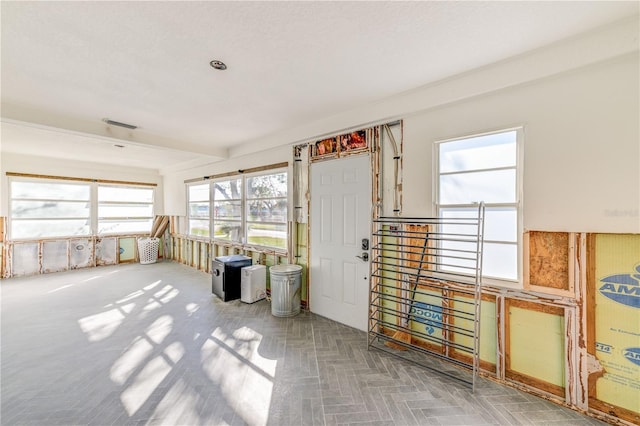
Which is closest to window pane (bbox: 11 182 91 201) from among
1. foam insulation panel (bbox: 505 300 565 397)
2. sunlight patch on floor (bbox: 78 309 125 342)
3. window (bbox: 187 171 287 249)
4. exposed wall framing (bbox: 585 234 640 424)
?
window (bbox: 187 171 287 249)

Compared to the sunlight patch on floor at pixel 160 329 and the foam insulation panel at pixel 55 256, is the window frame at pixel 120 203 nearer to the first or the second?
the foam insulation panel at pixel 55 256

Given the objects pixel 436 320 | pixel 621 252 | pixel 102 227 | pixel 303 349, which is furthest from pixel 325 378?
pixel 102 227

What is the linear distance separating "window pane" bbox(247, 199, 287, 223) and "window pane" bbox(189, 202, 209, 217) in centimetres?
188

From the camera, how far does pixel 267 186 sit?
5.04m

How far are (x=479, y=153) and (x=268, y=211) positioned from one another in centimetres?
362

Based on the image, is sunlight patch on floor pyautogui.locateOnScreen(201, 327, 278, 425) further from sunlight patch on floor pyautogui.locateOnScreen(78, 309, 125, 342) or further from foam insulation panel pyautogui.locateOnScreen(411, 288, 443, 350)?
foam insulation panel pyautogui.locateOnScreen(411, 288, 443, 350)

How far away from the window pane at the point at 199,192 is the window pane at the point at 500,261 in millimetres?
6219

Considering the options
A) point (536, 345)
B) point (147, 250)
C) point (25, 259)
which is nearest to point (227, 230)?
point (147, 250)

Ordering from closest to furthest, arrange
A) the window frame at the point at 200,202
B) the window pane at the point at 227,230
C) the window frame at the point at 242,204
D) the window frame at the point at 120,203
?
the window frame at the point at 242,204 → the window pane at the point at 227,230 → the window frame at the point at 200,202 → the window frame at the point at 120,203

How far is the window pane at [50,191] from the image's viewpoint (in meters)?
6.05

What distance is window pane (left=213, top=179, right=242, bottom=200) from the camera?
5.72 metres

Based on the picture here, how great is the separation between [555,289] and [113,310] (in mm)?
5645

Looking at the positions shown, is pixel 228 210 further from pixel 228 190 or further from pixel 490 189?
pixel 490 189

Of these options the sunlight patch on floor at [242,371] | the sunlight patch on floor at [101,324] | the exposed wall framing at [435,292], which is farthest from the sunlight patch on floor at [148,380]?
the exposed wall framing at [435,292]
